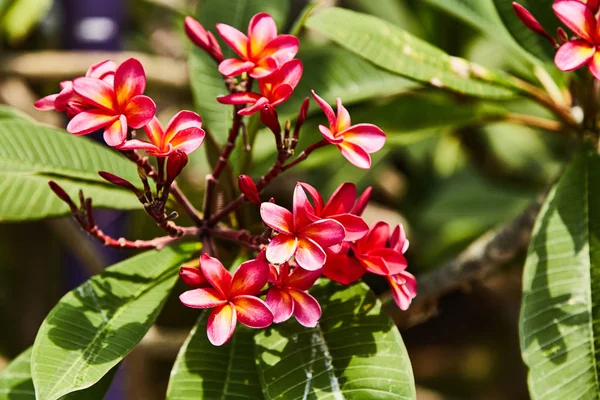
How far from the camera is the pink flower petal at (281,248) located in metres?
0.60

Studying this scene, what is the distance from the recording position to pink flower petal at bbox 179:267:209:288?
0.63 m

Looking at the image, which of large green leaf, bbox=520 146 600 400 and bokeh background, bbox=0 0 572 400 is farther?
bokeh background, bbox=0 0 572 400

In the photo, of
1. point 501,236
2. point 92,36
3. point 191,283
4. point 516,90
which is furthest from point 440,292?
point 92,36

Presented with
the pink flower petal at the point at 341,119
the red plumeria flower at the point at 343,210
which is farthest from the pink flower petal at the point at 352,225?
the pink flower petal at the point at 341,119

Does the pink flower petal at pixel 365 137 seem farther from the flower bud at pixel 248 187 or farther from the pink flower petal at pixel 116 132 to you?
the pink flower petal at pixel 116 132

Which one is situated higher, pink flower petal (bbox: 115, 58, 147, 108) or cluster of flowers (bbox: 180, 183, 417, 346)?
pink flower petal (bbox: 115, 58, 147, 108)

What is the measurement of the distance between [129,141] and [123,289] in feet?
0.79

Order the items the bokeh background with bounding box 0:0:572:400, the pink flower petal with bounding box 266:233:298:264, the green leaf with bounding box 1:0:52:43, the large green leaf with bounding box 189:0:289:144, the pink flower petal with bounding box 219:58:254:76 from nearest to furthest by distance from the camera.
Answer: the pink flower petal with bounding box 266:233:298:264
the pink flower petal with bounding box 219:58:254:76
the large green leaf with bounding box 189:0:289:144
the bokeh background with bounding box 0:0:572:400
the green leaf with bounding box 1:0:52:43

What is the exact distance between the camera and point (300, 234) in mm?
619

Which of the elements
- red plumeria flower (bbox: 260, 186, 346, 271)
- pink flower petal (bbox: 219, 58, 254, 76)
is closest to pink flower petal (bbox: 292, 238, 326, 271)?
red plumeria flower (bbox: 260, 186, 346, 271)

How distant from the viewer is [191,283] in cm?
63

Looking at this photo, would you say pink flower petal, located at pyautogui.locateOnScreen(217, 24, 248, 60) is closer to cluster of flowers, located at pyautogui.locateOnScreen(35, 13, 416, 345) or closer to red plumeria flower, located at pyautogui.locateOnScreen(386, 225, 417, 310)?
cluster of flowers, located at pyautogui.locateOnScreen(35, 13, 416, 345)

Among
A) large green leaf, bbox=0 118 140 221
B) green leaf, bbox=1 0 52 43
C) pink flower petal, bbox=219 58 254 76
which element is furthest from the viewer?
green leaf, bbox=1 0 52 43

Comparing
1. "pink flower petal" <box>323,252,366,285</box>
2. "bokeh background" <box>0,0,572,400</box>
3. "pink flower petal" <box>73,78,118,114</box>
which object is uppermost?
"bokeh background" <box>0,0,572,400</box>
